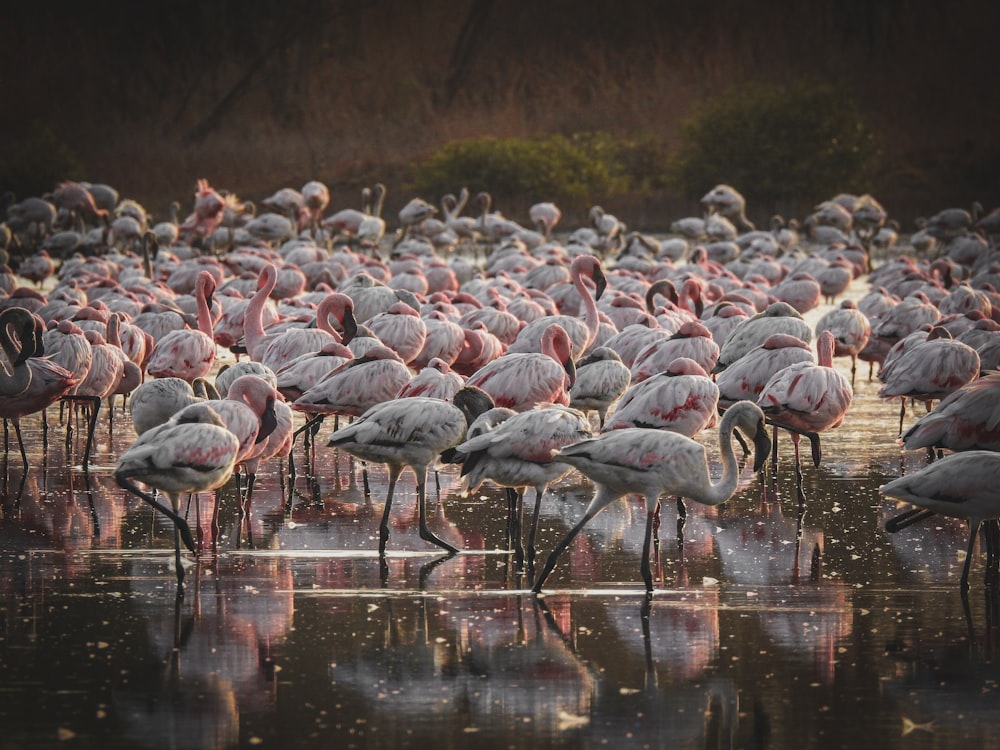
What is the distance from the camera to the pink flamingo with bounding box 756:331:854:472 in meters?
9.78

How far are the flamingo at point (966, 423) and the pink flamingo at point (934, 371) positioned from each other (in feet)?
7.97

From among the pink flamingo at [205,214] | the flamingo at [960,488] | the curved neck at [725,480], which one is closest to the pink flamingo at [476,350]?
the curved neck at [725,480]

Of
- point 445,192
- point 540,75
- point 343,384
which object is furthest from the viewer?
point 540,75

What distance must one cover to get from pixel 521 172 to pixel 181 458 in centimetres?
3497

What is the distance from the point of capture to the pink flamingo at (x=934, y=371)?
11.0m

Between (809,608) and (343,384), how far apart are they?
404 centimetres

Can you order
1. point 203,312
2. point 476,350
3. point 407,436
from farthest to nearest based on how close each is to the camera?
point 203,312, point 476,350, point 407,436

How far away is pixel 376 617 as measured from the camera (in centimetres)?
702

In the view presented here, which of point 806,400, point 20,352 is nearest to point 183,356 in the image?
point 20,352

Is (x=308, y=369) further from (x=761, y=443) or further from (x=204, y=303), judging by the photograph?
(x=761, y=443)

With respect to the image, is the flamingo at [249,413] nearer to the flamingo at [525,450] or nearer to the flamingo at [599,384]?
the flamingo at [525,450]

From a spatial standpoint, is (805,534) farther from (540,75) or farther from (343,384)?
(540,75)

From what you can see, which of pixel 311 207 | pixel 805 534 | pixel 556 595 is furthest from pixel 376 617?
pixel 311 207

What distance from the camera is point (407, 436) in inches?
326
